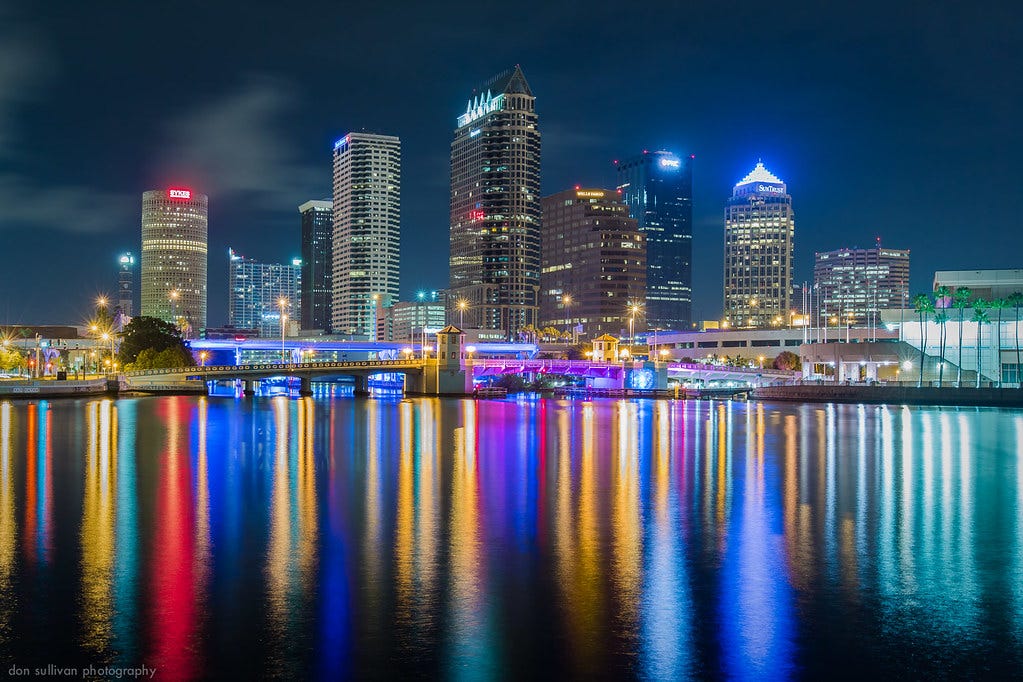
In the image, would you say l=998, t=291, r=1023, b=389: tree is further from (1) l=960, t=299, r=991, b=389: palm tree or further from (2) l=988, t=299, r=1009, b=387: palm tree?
(1) l=960, t=299, r=991, b=389: palm tree

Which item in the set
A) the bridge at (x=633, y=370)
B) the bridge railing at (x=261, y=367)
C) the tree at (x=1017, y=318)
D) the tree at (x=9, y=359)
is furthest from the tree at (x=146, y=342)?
the tree at (x=1017, y=318)

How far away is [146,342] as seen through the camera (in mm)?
145000

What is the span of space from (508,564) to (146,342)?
441ft

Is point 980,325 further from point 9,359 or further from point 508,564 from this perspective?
point 9,359

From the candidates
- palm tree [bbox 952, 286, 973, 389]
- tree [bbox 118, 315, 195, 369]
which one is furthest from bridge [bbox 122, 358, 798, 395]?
palm tree [bbox 952, 286, 973, 389]

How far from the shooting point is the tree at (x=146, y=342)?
5669 inches

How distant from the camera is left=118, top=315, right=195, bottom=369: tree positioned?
14400cm

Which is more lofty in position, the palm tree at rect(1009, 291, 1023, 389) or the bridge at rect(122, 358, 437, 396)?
the palm tree at rect(1009, 291, 1023, 389)

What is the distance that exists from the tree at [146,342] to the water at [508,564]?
9955 centimetres

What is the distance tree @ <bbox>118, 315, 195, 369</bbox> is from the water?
99.5 meters

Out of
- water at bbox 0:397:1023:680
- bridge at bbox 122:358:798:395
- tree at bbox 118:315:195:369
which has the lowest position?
water at bbox 0:397:1023:680

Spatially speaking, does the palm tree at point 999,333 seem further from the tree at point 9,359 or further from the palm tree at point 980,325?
the tree at point 9,359

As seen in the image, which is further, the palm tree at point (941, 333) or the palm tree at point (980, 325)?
the palm tree at point (941, 333)

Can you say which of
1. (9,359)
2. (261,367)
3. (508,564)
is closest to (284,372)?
(261,367)
